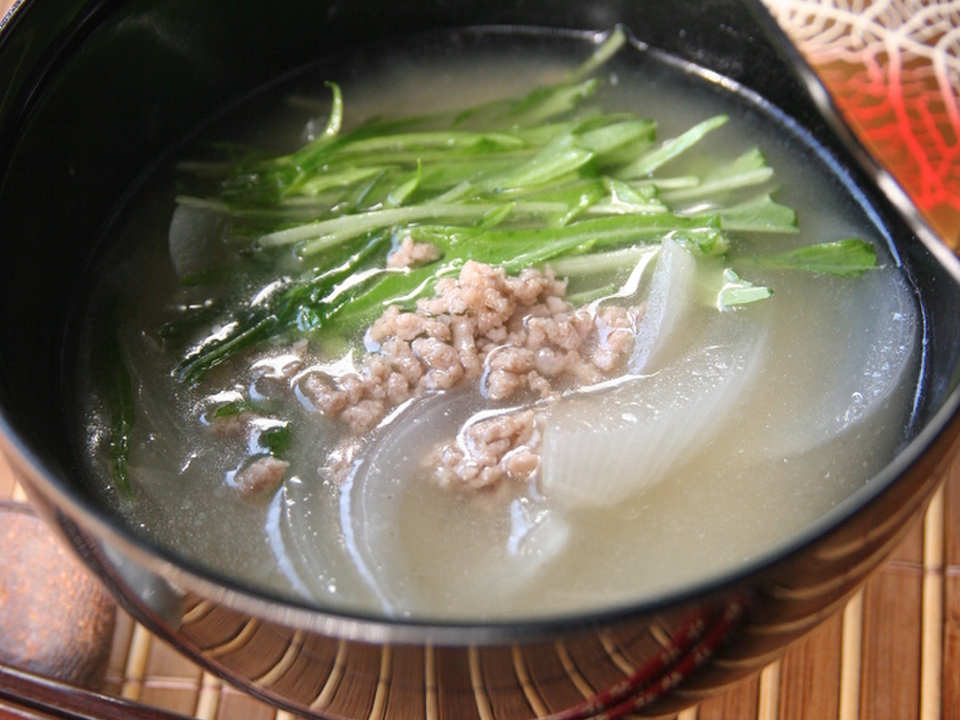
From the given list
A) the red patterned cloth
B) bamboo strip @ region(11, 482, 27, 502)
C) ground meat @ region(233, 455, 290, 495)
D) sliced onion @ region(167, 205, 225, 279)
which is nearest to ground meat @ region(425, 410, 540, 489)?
ground meat @ region(233, 455, 290, 495)

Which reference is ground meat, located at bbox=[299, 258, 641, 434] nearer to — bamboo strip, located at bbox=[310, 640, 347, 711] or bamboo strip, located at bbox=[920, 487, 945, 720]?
bamboo strip, located at bbox=[310, 640, 347, 711]

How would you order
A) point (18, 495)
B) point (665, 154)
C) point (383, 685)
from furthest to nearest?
1. point (665, 154)
2. point (18, 495)
3. point (383, 685)

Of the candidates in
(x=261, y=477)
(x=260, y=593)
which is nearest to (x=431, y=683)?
(x=260, y=593)

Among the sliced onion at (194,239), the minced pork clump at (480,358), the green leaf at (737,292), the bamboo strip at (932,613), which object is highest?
the sliced onion at (194,239)

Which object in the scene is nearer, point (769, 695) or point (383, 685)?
point (383, 685)

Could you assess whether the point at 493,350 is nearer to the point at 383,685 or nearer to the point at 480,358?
the point at 480,358

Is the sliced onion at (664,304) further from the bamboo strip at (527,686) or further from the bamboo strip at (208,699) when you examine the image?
the bamboo strip at (208,699)

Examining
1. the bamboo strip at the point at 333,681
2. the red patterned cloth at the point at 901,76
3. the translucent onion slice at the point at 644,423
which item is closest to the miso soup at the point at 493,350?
the translucent onion slice at the point at 644,423
